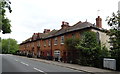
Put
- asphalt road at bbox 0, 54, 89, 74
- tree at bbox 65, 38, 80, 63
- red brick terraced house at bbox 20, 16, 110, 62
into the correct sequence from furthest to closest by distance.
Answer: red brick terraced house at bbox 20, 16, 110, 62
tree at bbox 65, 38, 80, 63
asphalt road at bbox 0, 54, 89, 74

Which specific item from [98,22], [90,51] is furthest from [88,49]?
[98,22]

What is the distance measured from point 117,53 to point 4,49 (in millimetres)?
137190

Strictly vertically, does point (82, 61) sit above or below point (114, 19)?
below

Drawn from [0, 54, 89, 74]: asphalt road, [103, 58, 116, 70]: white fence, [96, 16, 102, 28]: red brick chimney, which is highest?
[96, 16, 102, 28]: red brick chimney

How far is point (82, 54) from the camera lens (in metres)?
29.9

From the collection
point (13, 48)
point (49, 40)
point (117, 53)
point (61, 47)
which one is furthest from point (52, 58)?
point (13, 48)

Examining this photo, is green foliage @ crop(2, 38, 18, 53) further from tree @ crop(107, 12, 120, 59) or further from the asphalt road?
tree @ crop(107, 12, 120, 59)

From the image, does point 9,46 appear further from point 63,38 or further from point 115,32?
point 115,32

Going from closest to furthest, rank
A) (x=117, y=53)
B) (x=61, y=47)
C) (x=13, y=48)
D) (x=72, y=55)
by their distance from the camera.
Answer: (x=117, y=53), (x=72, y=55), (x=61, y=47), (x=13, y=48)

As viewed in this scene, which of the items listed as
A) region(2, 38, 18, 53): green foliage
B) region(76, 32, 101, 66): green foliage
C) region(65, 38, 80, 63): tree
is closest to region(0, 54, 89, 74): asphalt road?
region(76, 32, 101, 66): green foliage

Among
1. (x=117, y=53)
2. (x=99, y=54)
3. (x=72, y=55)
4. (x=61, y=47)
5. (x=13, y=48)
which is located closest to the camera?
(x=117, y=53)

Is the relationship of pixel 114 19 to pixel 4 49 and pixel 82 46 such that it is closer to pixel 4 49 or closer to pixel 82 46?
pixel 82 46

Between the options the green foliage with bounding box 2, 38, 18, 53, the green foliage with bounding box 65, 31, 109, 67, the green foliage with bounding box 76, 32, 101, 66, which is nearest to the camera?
the green foliage with bounding box 65, 31, 109, 67

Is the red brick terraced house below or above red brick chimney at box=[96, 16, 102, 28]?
below
